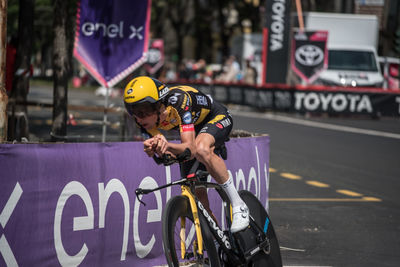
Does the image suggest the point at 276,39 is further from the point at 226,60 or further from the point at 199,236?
the point at 199,236

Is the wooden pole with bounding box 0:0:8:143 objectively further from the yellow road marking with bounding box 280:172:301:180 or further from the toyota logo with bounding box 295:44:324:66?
the toyota logo with bounding box 295:44:324:66

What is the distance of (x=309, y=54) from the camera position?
1210 inches

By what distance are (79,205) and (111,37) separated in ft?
23.0

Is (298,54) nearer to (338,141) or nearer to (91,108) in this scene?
(338,141)

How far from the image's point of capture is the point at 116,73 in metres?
13.6

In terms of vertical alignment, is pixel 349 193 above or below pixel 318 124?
above

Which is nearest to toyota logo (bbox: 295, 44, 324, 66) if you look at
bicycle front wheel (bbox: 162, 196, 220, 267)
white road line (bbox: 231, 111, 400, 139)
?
white road line (bbox: 231, 111, 400, 139)

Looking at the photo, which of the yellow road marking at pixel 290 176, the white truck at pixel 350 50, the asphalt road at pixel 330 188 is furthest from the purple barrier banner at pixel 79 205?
the white truck at pixel 350 50

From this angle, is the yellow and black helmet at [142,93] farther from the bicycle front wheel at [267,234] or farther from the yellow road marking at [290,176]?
the yellow road marking at [290,176]

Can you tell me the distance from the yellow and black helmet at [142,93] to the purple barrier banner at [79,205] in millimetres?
1079

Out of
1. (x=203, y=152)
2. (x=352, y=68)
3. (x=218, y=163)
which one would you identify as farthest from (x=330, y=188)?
(x=352, y=68)

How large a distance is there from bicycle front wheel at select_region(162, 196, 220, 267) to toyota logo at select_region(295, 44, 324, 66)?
25.1 metres

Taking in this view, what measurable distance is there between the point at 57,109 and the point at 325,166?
571cm

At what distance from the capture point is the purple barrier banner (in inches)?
241
